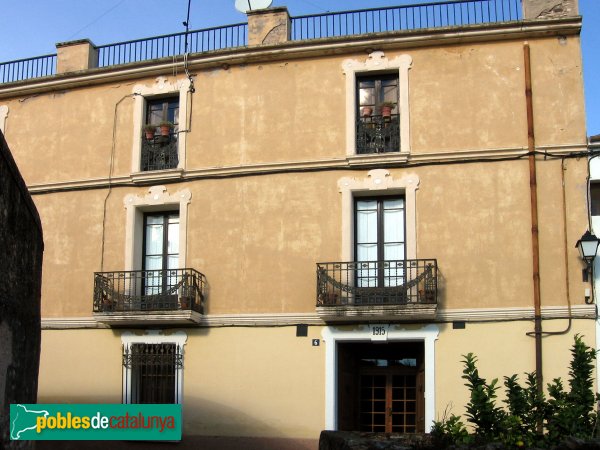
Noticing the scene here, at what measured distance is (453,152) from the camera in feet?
55.1

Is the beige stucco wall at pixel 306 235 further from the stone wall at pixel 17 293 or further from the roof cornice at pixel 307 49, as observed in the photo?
the stone wall at pixel 17 293

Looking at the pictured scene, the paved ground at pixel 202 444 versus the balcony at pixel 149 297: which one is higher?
the balcony at pixel 149 297

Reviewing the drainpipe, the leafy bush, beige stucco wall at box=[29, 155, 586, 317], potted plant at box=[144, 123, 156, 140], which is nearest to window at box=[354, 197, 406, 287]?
beige stucco wall at box=[29, 155, 586, 317]

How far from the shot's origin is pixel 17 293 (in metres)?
8.73

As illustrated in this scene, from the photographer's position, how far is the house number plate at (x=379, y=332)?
16.5 metres

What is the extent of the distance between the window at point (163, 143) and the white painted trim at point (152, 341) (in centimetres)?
366

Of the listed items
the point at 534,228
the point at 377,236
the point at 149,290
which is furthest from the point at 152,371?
the point at 534,228

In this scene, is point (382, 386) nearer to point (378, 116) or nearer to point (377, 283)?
point (377, 283)

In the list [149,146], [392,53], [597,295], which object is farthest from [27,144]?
[597,295]

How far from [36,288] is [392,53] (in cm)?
1047

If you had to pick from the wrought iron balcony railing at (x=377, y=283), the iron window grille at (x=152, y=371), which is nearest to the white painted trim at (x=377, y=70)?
the wrought iron balcony railing at (x=377, y=283)

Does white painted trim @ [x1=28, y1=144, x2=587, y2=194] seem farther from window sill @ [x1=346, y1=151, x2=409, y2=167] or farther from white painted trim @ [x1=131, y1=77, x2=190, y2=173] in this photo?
white painted trim @ [x1=131, y1=77, x2=190, y2=173]

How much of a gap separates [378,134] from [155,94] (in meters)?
5.22

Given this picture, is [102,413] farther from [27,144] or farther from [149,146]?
[27,144]
